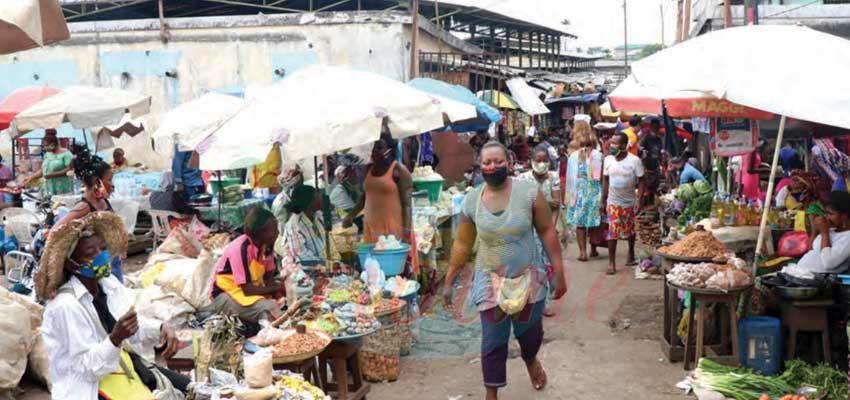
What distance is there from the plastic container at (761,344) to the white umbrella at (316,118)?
3129mm

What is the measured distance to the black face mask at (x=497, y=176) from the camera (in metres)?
5.55

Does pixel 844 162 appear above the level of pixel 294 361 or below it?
above

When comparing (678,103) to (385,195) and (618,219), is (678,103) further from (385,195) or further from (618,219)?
(385,195)

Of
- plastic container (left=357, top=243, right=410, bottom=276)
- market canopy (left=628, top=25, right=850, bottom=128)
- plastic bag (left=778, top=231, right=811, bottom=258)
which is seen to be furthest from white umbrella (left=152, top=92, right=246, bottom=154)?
plastic bag (left=778, top=231, right=811, bottom=258)

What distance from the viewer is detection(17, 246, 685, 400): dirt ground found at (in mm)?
6246

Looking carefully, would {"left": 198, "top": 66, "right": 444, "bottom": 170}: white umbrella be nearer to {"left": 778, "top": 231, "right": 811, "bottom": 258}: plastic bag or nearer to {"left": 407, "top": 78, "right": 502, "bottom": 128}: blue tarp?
{"left": 778, "top": 231, "right": 811, "bottom": 258}: plastic bag

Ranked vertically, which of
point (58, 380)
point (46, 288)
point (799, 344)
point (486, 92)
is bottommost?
point (799, 344)

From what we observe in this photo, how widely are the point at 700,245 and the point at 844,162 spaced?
3.08m

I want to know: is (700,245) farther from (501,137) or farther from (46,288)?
(501,137)

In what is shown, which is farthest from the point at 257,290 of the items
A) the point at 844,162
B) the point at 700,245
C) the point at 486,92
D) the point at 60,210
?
the point at 486,92

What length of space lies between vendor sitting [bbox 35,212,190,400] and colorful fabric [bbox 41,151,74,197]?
9.46 m

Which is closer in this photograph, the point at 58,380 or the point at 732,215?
the point at 58,380

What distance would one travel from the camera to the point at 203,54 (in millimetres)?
16891

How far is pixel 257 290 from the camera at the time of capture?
5.87 metres
